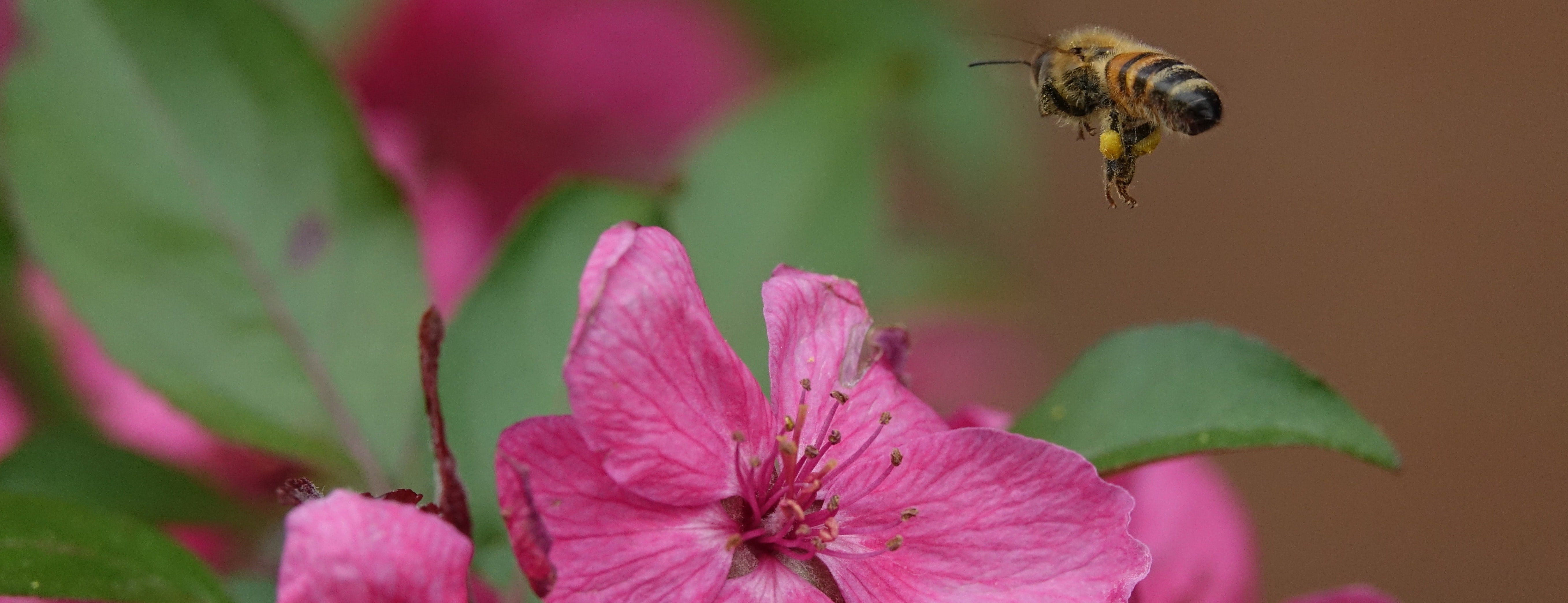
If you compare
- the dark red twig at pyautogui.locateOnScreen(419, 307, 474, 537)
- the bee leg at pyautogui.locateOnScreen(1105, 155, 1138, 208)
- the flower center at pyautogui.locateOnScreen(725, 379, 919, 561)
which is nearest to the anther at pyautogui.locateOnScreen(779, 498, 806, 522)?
the flower center at pyautogui.locateOnScreen(725, 379, 919, 561)

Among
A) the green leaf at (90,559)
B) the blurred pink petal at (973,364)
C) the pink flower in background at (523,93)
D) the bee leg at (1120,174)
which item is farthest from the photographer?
the blurred pink petal at (973,364)

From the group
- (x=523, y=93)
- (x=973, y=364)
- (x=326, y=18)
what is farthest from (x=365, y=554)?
(x=973, y=364)

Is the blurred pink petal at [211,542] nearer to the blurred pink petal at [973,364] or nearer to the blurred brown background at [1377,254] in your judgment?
the blurred pink petal at [973,364]

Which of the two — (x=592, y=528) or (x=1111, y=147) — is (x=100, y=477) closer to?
(x=592, y=528)

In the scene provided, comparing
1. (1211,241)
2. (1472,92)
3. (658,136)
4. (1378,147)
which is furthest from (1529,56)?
(658,136)

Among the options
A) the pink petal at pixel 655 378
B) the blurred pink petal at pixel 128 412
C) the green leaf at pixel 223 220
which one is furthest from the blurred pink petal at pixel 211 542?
the pink petal at pixel 655 378

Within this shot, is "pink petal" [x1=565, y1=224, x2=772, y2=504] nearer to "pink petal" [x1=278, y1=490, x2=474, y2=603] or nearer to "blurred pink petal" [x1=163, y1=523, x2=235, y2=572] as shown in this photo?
"pink petal" [x1=278, y1=490, x2=474, y2=603]
